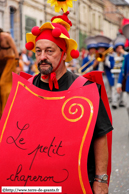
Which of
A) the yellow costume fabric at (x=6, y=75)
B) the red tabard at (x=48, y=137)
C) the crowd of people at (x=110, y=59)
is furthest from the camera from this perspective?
the crowd of people at (x=110, y=59)

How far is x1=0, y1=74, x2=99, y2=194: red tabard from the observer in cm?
229

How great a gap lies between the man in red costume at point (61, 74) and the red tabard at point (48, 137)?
0.36 ft

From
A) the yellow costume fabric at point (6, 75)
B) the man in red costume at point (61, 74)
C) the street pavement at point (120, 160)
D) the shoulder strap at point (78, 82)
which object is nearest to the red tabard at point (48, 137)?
the shoulder strap at point (78, 82)

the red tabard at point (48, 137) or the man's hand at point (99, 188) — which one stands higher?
the red tabard at point (48, 137)

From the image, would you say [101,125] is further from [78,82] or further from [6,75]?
[6,75]

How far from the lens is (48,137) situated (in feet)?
7.84

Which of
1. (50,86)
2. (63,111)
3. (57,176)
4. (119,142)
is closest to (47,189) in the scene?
(57,176)

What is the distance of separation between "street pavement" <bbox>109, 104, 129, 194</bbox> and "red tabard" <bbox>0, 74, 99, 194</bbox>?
6.10ft

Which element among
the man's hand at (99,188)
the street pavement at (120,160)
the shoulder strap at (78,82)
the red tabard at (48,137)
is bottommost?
the street pavement at (120,160)

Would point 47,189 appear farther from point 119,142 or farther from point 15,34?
point 15,34

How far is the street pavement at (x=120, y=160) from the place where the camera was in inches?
166

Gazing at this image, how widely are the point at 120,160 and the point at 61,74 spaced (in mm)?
2797

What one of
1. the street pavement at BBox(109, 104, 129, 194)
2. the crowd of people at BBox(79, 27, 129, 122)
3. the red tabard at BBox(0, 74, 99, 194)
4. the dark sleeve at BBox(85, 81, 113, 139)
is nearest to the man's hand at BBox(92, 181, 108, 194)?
the red tabard at BBox(0, 74, 99, 194)

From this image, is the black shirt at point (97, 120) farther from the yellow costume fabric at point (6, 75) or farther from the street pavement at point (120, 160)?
the yellow costume fabric at point (6, 75)
